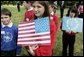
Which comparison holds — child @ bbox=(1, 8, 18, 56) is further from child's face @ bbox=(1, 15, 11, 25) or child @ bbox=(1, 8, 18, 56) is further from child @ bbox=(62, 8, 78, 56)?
child @ bbox=(62, 8, 78, 56)

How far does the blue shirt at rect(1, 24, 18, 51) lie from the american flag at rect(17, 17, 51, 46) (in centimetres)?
30

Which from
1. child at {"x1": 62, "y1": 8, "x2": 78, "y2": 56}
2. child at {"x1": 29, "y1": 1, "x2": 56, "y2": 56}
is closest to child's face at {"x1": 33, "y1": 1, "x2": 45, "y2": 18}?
child at {"x1": 29, "y1": 1, "x2": 56, "y2": 56}

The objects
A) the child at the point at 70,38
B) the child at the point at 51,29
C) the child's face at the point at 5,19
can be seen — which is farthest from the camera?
the child at the point at 70,38

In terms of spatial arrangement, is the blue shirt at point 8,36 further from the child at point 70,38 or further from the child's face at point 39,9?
the child at point 70,38

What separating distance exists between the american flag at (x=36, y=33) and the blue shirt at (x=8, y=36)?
0.97 ft

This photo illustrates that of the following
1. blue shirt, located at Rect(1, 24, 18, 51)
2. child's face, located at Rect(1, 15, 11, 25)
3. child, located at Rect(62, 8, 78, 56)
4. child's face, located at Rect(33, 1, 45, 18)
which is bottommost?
child, located at Rect(62, 8, 78, 56)

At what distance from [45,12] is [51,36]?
263mm

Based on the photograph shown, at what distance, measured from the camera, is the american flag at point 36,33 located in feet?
9.92

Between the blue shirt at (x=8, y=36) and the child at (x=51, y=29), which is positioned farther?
the blue shirt at (x=8, y=36)

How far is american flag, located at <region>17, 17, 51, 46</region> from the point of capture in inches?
119

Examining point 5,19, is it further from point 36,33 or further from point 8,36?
point 36,33

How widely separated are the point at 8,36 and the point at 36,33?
1.66 feet

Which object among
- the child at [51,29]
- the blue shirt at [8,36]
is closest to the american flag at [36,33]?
the child at [51,29]

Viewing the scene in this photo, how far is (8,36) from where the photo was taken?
11.5 ft
